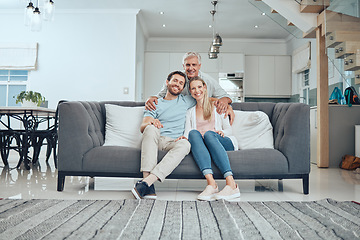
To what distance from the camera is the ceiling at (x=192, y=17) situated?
5930 millimetres

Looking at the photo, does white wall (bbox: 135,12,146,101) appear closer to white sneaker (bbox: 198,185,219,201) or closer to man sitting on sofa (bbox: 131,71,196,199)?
man sitting on sofa (bbox: 131,71,196,199)

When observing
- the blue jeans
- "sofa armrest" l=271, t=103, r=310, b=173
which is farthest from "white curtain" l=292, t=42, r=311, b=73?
the blue jeans

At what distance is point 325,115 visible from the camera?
4441mm

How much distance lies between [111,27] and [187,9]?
5.00ft

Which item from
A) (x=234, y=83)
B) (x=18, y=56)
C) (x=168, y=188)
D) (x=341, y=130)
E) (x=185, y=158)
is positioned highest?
(x=18, y=56)

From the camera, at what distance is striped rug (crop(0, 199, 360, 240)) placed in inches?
53.5

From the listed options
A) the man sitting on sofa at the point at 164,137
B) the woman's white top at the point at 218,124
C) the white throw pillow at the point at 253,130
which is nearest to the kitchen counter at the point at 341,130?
the white throw pillow at the point at 253,130

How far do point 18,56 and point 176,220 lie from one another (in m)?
6.03

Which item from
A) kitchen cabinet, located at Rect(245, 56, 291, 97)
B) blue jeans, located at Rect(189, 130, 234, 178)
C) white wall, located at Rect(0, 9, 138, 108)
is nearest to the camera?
blue jeans, located at Rect(189, 130, 234, 178)

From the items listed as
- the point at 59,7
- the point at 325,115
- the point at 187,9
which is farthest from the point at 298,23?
the point at 59,7

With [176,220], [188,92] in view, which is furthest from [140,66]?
[176,220]

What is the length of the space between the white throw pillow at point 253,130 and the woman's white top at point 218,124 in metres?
0.11

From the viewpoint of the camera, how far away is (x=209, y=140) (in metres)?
2.33

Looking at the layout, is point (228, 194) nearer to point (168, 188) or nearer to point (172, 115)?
point (168, 188)
